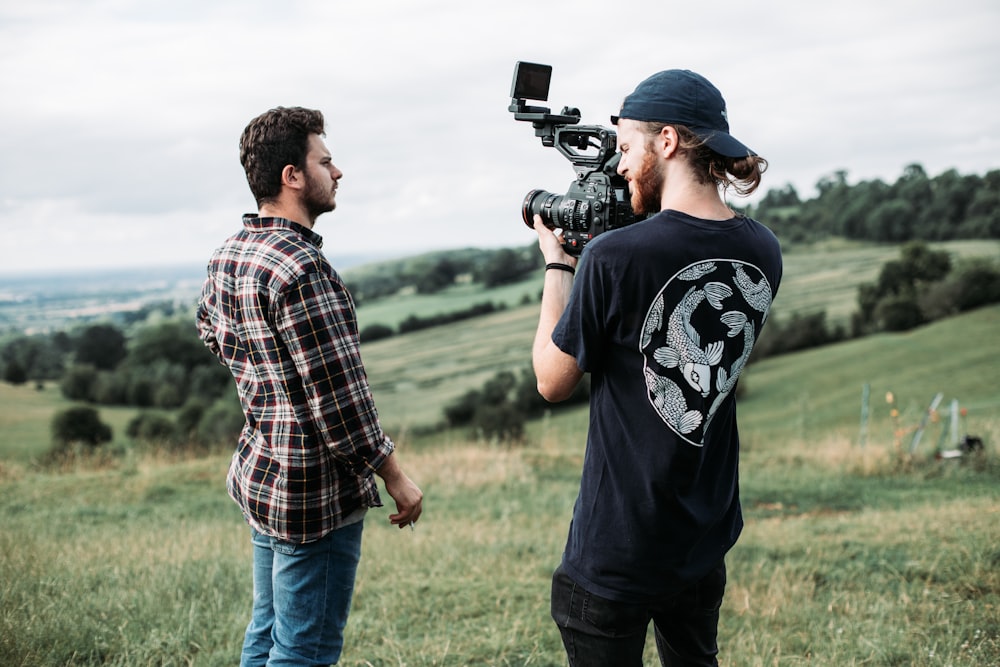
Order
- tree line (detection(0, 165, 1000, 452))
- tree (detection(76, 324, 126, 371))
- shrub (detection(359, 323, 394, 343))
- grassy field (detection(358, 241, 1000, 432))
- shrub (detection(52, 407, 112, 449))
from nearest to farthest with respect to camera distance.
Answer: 1. shrub (detection(52, 407, 112, 449))
2. tree line (detection(0, 165, 1000, 452))
3. grassy field (detection(358, 241, 1000, 432))
4. shrub (detection(359, 323, 394, 343))
5. tree (detection(76, 324, 126, 371))

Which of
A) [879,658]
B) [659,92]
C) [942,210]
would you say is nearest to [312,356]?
[659,92]

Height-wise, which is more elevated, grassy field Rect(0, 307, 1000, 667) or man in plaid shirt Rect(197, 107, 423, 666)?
man in plaid shirt Rect(197, 107, 423, 666)

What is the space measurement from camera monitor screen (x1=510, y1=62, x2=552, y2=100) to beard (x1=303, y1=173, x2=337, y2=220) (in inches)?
26.9

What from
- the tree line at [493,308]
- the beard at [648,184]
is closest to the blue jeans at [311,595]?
the beard at [648,184]

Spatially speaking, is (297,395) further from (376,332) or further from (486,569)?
(376,332)

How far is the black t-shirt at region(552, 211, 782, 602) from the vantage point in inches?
73.6

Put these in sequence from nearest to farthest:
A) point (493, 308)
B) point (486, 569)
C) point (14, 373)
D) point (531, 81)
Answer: point (531, 81), point (486, 569), point (14, 373), point (493, 308)

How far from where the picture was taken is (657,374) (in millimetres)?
1908

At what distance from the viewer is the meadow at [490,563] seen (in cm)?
354

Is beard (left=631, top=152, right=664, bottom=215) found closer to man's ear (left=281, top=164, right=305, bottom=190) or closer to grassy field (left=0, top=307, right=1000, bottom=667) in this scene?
man's ear (left=281, top=164, right=305, bottom=190)

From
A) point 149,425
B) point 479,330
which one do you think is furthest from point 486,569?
point 479,330

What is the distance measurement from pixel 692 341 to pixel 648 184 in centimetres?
41

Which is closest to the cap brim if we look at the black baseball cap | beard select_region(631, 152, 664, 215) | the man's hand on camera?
the black baseball cap

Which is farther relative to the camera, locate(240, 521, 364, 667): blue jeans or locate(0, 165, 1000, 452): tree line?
locate(0, 165, 1000, 452): tree line
